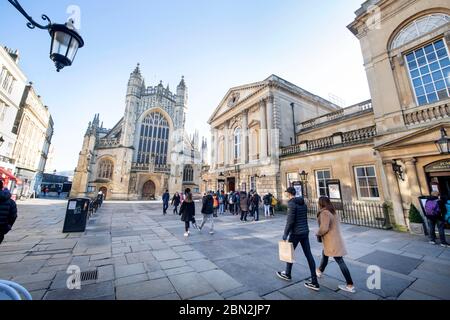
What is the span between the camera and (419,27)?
8961mm

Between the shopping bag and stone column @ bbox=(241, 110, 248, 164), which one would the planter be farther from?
stone column @ bbox=(241, 110, 248, 164)

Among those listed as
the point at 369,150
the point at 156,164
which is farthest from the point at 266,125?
the point at 156,164

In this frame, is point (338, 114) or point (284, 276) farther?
point (338, 114)

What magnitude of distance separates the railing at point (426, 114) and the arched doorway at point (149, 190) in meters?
31.8

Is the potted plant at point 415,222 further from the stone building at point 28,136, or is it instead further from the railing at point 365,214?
the stone building at point 28,136

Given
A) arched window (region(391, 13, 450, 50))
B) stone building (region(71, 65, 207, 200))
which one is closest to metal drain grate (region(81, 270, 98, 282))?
arched window (region(391, 13, 450, 50))

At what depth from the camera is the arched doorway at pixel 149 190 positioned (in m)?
31.4

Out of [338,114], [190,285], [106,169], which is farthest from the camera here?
[106,169]

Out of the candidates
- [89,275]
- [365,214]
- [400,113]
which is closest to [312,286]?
[89,275]

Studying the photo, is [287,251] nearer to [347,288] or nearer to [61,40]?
[347,288]

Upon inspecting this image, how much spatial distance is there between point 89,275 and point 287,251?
12.7 ft

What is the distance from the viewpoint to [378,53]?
10078 millimetres

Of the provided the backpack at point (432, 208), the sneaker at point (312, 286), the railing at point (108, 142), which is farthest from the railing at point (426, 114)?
the railing at point (108, 142)

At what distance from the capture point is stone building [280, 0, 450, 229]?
779 centimetres
